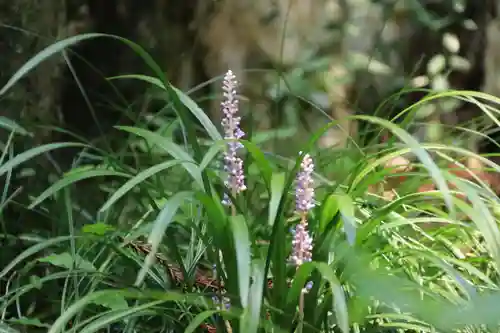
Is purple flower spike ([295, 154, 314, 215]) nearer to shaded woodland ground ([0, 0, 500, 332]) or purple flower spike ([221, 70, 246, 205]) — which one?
purple flower spike ([221, 70, 246, 205])

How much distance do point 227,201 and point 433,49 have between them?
3.86 feet

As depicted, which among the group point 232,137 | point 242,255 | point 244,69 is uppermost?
point 244,69

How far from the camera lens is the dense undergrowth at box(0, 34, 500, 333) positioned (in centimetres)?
54

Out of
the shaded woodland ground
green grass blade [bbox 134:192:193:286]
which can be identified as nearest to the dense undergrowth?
green grass blade [bbox 134:192:193:286]

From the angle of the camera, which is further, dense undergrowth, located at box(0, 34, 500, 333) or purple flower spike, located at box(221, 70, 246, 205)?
purple flower spike, located at box(221, 70, 246, 205)

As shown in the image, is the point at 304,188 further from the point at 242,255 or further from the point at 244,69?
the point at 244,69

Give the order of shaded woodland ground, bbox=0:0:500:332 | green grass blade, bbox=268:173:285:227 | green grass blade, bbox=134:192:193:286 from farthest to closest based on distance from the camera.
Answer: shaded woodland ground, bbox=0:0:500:332
green grass blade, bbox=268:173:285:227
green grass blade, bbox=134:192:193:286

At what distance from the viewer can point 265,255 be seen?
2.26 feet

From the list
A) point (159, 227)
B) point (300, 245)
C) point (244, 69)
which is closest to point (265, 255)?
point (300, 245)

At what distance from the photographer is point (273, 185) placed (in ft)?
1.99

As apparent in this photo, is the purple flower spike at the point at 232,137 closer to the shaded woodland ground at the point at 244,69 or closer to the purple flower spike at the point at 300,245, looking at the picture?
the purple flower spike at the point at 300,245

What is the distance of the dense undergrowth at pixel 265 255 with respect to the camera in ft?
1.76

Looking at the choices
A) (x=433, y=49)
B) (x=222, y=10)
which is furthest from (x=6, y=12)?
(x=433, y=49)

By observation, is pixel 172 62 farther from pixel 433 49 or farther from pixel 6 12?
pixel 433 49
